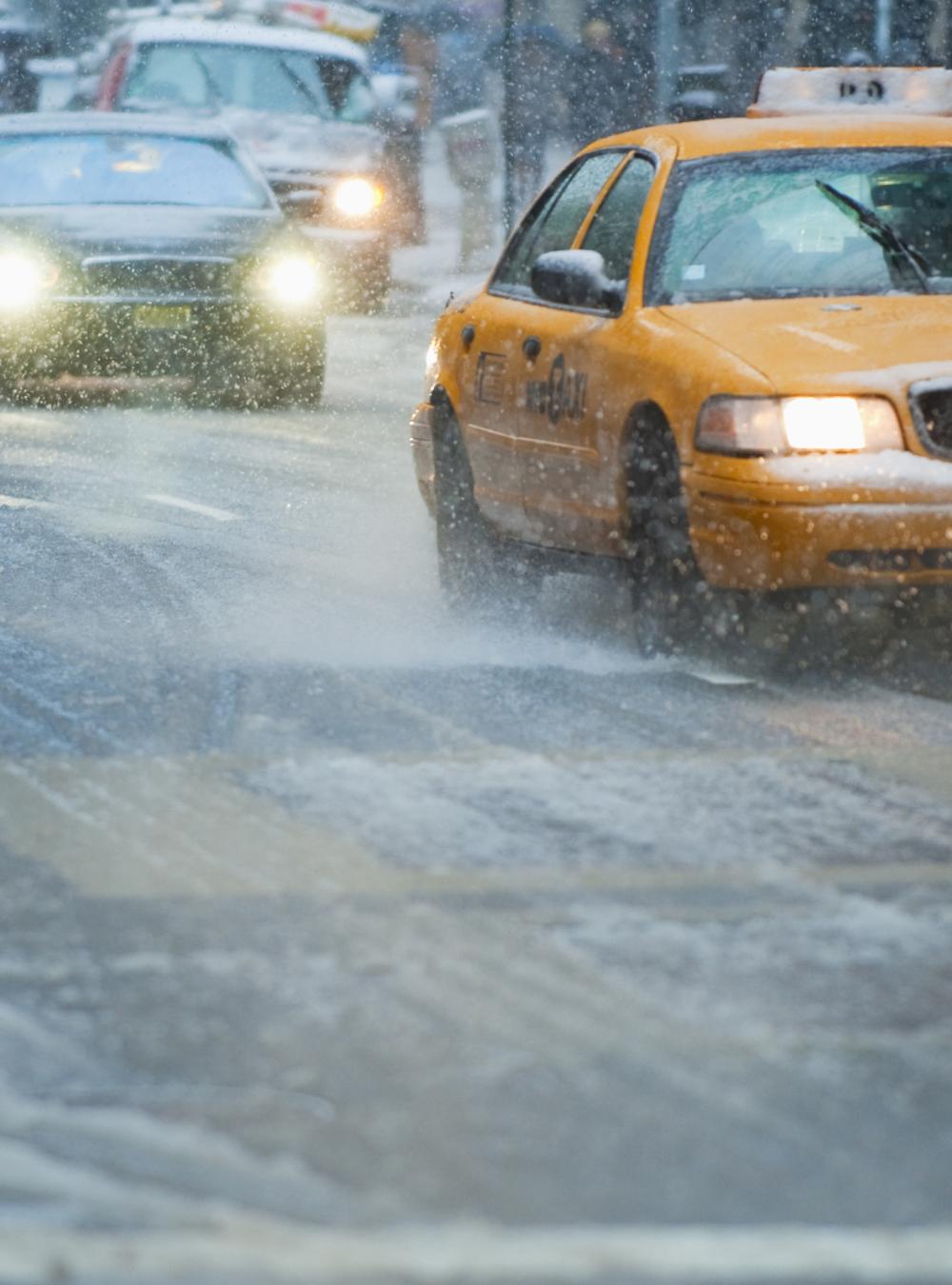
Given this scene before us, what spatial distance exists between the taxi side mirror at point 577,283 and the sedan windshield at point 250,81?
1566 centimetres

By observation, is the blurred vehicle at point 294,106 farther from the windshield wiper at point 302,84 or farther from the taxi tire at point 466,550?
the taxi tire at point 466,550

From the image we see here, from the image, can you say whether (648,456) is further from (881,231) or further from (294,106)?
(294,106)

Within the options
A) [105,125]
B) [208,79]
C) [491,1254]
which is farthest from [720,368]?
[208,79]

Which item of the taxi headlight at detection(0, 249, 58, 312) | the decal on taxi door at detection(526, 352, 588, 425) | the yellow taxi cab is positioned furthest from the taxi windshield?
the taxi headlight at detection(0, 249, 58, 312)

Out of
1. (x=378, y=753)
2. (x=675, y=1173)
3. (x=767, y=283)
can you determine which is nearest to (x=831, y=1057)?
(x=675, y=1173)

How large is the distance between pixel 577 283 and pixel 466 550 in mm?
1191

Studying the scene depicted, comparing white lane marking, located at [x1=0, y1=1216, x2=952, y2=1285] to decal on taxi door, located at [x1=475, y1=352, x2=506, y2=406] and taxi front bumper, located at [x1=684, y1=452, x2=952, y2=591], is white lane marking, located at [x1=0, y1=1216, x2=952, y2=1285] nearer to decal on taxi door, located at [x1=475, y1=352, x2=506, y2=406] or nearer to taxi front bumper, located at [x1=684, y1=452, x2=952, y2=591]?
taxi front bumper, located at [x1=684, y1=452, x2=952, y2=591]

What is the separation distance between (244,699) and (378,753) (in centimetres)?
85

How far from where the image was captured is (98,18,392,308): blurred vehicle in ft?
75.8

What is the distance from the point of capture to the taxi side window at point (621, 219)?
28.1 feet

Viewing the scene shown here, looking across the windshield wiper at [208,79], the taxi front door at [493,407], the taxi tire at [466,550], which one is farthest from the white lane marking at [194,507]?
the windshield wiper at [208,79]

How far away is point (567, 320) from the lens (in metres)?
8.62

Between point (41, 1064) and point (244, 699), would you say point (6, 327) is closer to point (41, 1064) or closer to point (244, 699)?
point (244, 699)

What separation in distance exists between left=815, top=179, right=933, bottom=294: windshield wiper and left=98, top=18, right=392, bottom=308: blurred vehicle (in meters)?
14.5
